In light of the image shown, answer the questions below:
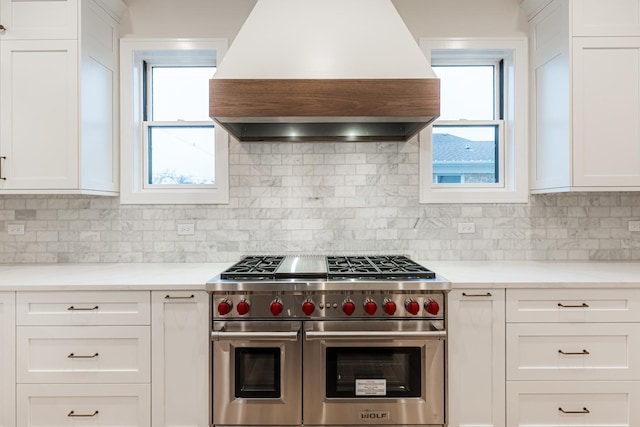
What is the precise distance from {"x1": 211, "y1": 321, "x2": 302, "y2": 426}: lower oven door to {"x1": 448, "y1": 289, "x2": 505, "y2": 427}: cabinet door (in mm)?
780

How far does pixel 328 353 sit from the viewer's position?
6.53ft

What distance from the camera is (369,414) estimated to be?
6.50 feet

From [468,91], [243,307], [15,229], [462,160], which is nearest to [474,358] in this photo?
[243,307]

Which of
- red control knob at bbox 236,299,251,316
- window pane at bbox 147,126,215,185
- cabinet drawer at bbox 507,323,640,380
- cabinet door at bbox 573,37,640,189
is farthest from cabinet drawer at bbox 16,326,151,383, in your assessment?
cabinet door at bbox 573,37,640,189

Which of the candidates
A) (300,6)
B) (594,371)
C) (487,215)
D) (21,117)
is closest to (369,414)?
(594,371)

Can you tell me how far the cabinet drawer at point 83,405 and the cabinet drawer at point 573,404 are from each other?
1.88m

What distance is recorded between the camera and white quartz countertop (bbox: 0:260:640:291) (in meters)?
2.00

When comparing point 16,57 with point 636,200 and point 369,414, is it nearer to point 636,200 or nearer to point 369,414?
point 369,414

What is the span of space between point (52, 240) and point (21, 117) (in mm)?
850

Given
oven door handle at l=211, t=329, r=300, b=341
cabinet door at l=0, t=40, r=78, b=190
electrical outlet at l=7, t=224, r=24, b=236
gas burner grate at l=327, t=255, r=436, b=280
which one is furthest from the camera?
electrical outlet at l=7, t=224, r=24, b=236

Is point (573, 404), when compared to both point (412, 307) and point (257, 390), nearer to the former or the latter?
point (412, 307)

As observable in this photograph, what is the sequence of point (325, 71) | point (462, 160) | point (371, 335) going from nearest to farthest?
1. point (371, 335)
2. point (325, 71)
3. point (462, 160)

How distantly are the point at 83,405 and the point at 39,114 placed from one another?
5.25ft

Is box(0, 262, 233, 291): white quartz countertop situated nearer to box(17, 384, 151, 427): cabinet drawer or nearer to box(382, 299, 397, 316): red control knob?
box(17, 384, 151, 427): cabinet drawer
